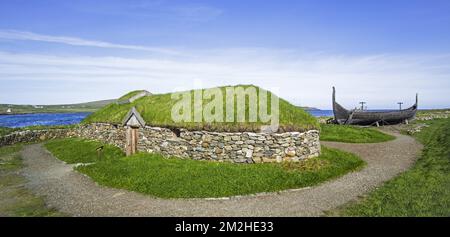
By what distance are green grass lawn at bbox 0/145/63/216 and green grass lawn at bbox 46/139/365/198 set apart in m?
2.78

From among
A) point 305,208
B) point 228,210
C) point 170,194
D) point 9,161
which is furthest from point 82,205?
point 9,161

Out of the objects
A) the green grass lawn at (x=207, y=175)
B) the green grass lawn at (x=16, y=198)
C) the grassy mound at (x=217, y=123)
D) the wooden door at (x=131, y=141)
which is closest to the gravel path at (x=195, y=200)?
the green grass lawn at (x=16, y=198)

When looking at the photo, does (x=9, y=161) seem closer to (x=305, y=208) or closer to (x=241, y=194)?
(x=241, y=194)

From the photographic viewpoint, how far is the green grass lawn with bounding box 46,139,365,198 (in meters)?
11.7

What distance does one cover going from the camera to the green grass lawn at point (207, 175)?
460 inches

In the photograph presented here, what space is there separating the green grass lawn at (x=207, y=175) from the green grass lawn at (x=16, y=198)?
9.13ft

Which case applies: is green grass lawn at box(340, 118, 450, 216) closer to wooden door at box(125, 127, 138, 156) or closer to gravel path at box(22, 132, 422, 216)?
gravel path at box(22, 132, 422, 216)

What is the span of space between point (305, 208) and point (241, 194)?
2578 millimetres

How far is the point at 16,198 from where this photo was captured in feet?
38.7

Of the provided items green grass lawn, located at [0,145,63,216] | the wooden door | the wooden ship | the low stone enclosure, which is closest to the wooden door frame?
the wooden door

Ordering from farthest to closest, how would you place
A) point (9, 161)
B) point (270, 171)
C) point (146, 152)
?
point (9, 161) → point (146, 152) → point (270, 171)

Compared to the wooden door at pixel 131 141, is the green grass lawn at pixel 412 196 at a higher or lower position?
lower

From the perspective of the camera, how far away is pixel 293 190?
11773 millimetres

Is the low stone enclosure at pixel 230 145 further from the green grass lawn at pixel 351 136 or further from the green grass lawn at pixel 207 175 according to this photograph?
the green grass lawn at pixel 351 136
